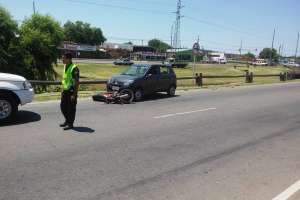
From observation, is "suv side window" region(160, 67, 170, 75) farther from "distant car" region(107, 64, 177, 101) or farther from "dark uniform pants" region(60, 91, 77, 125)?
"dark uniform pants" region(60, 91, 77, 125)

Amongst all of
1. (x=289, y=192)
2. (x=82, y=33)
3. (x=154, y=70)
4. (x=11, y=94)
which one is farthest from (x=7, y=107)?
(x=82, y=33)

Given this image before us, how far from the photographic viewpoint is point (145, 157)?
26.1 ft

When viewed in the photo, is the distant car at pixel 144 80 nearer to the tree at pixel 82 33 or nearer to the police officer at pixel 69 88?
the police officer at pixel 69 88

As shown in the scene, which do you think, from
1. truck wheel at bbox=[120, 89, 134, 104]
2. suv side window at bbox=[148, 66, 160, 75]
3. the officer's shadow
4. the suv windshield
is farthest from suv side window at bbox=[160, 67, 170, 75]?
the officer's shadow

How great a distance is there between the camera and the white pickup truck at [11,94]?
10625 mm

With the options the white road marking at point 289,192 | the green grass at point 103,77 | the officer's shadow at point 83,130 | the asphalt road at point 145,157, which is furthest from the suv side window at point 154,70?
the white road marking at point 289,192

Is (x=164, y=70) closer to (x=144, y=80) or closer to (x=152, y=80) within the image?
(x=152, y=80)

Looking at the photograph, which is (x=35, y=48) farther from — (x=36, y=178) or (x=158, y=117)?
(x=36, y=178)

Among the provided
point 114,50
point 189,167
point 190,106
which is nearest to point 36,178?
point 189,167

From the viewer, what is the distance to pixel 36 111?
1277 centimetres

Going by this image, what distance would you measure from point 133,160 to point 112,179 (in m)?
1.22

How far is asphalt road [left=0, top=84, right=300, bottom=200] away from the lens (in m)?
6.09

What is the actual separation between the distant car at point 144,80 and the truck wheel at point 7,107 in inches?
254

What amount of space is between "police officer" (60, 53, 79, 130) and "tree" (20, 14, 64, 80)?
21.5 m
